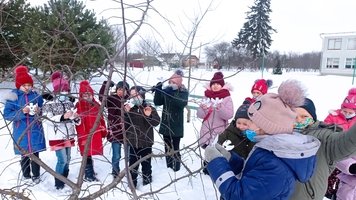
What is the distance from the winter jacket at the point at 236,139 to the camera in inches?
145

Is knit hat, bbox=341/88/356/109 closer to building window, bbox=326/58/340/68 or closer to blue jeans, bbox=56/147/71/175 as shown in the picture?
blue jeans, bbox=56/147/71/175

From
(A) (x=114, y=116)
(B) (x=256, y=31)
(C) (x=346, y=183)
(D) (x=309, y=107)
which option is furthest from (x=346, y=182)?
(B) (x=256, y=31)

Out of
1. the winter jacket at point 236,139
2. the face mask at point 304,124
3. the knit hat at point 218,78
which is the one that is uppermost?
the knit hat at point 218,78

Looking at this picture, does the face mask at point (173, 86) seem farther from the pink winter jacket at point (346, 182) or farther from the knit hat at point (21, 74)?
the pink winter jacket at point (346, 182)

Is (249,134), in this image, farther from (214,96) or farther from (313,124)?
(214,96)

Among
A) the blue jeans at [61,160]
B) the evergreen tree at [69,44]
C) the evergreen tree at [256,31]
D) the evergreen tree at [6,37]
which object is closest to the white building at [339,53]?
the evergreen tree at [256,31]

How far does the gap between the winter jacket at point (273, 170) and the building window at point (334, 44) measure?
38888 mm

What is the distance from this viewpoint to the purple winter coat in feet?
9.45

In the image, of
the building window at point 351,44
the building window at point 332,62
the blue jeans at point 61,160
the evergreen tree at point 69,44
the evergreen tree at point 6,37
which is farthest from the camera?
the building window at point 332,62

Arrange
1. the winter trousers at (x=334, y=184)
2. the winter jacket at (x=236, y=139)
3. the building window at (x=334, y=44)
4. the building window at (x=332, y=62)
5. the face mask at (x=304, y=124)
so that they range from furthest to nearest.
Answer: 1. the building window at (x=332, y=62)
2. the building window at (x=334, y=44)
3. the winter jacket at (x=236, y=139)
4. the winter trousers at (x=334, y=184)
5. the face mask at (x=304, y=124)

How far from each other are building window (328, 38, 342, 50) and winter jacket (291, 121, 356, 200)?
126 ft

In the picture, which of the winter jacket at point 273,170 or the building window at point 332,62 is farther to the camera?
the building window at point 332,62

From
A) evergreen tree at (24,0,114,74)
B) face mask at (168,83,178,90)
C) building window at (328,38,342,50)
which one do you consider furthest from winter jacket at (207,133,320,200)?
building window at (328,38,342,50)

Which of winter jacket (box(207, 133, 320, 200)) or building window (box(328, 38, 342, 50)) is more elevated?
building window (box(328, 38, 342, 50))
